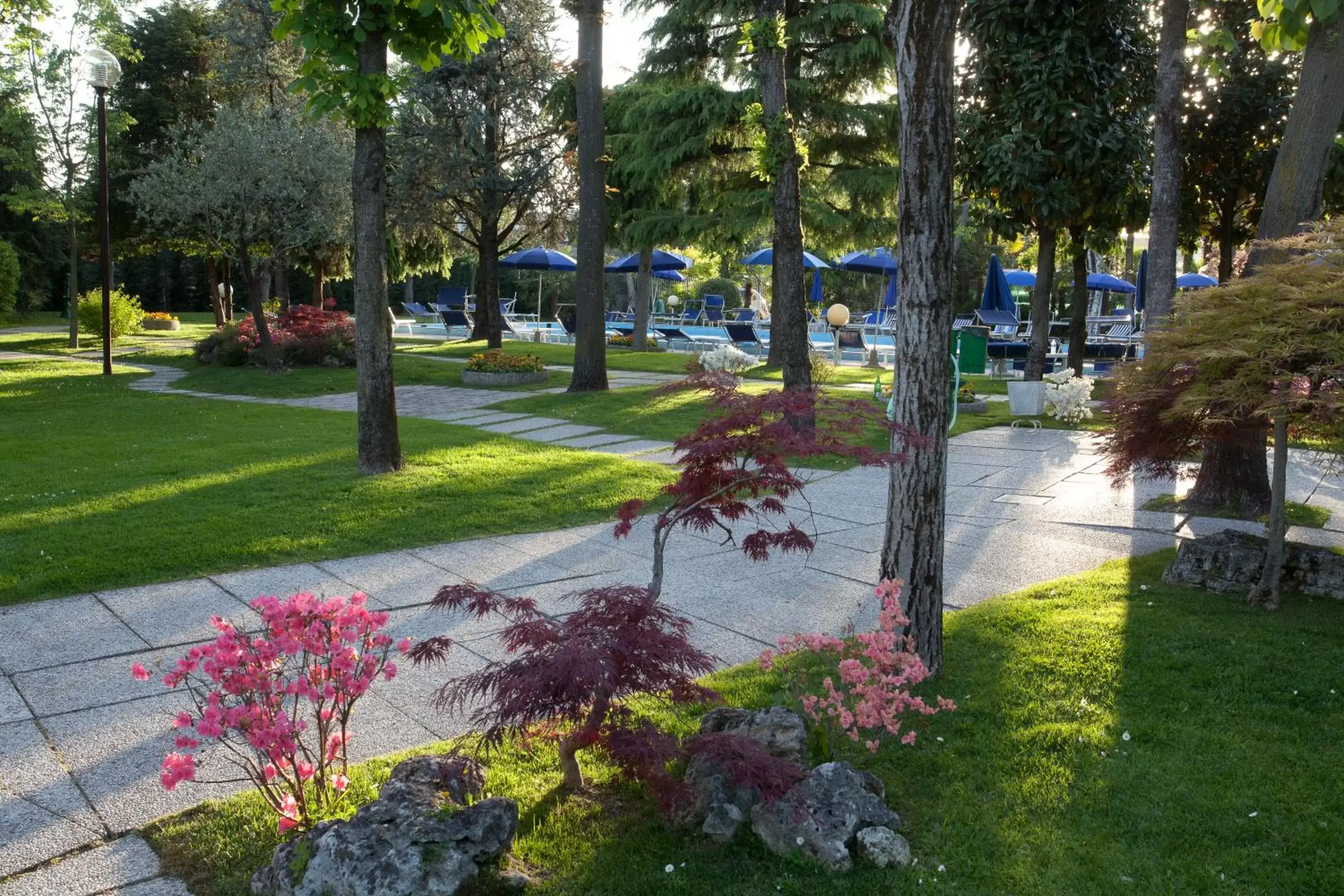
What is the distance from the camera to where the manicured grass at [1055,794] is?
9.22 ft

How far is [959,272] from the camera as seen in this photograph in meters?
36.8

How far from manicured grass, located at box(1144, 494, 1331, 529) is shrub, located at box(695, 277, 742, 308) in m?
37.7

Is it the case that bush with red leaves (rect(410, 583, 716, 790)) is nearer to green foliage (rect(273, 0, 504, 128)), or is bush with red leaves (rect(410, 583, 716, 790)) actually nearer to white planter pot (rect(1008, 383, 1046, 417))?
green foliage (rect(273, 0, 504, 128))

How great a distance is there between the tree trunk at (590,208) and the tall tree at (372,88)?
665 centimetres

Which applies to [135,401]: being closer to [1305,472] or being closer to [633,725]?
[633,725]

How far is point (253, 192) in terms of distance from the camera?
16.9 metres

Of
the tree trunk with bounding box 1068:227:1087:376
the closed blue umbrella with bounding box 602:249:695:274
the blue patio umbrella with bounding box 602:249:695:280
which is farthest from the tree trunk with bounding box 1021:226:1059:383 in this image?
the blue patio umbrella with bounding box 602:249:695:280

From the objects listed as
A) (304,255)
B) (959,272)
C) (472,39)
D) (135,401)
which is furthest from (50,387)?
(959,272)

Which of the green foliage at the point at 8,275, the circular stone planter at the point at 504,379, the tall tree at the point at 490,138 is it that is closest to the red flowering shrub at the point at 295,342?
the circular stone planter at the point at 504,379

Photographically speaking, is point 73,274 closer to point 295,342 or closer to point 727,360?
point 295,342

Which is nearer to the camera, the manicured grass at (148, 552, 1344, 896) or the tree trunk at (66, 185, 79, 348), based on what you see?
the manicured grass at (148, 552, 1344, 896)

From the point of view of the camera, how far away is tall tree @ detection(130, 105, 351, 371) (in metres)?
16.7

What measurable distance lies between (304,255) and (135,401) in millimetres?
9676

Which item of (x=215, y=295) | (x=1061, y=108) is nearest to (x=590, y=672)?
(x=1061, y=108)
